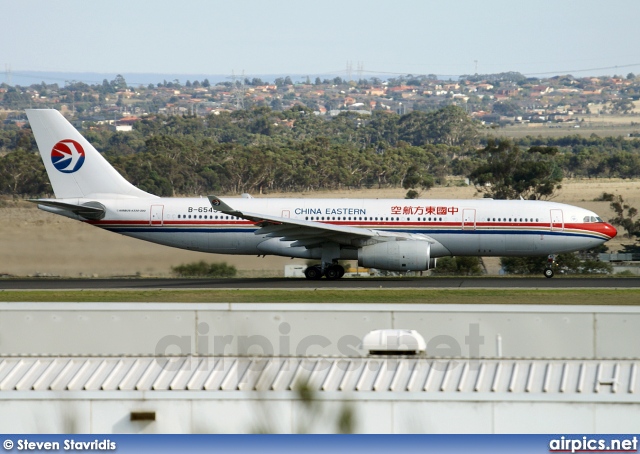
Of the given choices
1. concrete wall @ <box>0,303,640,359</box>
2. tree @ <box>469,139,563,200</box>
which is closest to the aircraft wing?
concrete wall @ <box>0,303,640,359</box>

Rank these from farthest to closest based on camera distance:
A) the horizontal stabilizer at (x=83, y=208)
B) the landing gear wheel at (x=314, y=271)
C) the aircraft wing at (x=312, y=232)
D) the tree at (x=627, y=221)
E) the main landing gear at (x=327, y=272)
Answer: the tree at (x=627, y=221), the landing gear wheel at (x=314, y=271), the main landing gear at (x=327, y=272), the horizontal stabilizer at (x=83, y=208), the aircraft wing at (x=312, y=232)

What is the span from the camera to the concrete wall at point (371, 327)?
18016 millimetres

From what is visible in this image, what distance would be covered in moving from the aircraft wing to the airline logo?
731 cm

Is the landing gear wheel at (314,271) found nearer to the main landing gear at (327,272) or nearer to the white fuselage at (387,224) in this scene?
the main landing gear at (327,272)

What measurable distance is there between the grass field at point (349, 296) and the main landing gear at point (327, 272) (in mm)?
4730

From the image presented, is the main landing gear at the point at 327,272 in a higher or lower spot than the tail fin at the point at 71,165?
lower

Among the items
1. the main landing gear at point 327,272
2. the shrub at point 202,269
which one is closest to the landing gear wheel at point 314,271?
the main landing gear at point 327,272

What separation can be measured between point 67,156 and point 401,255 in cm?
1419

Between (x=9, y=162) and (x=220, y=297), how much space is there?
62.6 m

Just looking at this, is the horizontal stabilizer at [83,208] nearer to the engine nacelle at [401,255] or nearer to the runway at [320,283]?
the runway at [320,283]

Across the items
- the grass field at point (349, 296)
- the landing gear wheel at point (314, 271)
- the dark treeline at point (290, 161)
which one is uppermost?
the grass field at point (349, 296)

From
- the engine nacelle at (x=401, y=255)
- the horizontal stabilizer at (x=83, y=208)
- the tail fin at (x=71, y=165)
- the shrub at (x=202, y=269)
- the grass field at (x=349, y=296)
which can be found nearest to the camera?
the grass field at (x=349, y=296)

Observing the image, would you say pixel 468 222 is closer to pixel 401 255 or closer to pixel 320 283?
pixel 401 255

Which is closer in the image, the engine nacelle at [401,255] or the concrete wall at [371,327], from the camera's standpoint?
the concrete wall at [371,327]
